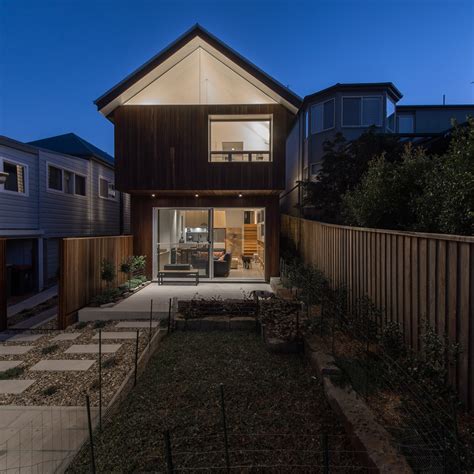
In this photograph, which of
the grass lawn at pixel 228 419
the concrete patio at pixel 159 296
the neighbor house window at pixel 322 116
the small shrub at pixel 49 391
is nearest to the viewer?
the grass lawn at pixel 228 419

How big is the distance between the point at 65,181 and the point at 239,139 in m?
7.11

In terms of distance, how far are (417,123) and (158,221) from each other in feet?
45.3

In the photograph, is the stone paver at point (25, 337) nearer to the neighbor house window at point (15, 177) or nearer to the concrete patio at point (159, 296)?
the concrete patio at point (159, 296)

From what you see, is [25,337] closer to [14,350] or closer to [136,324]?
[14,350]

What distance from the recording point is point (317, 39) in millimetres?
67125

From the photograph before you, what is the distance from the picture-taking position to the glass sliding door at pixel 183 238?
383 inches

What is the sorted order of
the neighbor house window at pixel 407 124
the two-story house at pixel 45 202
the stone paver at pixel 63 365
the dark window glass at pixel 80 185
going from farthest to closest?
the neighbor house window at pixel 407 124 < the dark window glass at pixel 80 185 < the two-story house at pixel 45 202 < the stone paver at pixel 63 365

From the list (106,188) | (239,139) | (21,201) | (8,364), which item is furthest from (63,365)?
(106,188)

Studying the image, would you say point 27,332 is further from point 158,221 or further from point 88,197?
point 88,197

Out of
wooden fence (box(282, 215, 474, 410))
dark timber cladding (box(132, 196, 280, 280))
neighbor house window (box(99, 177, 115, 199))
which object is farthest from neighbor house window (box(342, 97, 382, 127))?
neighbor house window (box(99, 177, 115, 199))

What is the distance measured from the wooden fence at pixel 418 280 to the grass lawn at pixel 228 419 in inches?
48.4

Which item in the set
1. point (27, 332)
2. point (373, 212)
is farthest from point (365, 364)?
point (27, 332)

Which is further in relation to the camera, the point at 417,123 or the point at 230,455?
the point at 417,123

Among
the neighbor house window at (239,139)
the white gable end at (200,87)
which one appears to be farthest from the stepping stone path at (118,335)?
the white gable end at (200,87)
